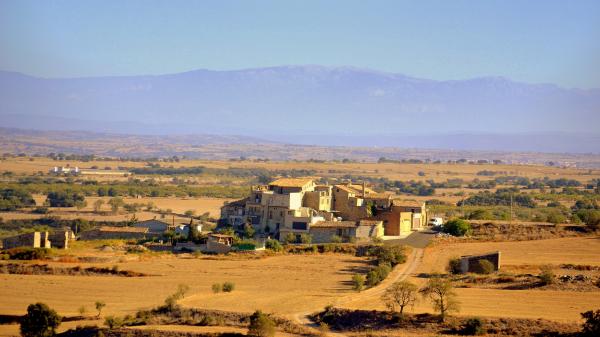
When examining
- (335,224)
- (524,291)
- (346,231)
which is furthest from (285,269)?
(524,291)

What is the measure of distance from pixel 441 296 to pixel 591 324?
5547 millimetres

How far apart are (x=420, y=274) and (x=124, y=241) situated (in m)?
17.7

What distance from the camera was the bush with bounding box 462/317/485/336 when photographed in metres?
32.6

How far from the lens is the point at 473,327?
3288 centimetres

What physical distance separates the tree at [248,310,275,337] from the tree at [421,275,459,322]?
5.46 metres

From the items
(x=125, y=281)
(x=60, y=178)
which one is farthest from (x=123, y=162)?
(x=125, y=281)

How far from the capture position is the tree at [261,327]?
108 ft

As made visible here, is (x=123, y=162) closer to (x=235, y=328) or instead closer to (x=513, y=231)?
(x=513, y=231)

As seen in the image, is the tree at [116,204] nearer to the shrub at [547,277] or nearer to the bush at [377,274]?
the bush at [377,274]

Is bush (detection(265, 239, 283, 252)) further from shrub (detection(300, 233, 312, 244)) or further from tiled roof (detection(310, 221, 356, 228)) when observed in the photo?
tiled roof (detection(310, 221, 356, 228))

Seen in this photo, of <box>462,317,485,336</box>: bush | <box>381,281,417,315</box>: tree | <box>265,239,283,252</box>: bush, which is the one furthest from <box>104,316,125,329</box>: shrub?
<box>265,239,283,252</box>: bush

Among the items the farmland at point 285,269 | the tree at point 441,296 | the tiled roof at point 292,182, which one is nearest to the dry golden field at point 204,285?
the farmland at point 285,269

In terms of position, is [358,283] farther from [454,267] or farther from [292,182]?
[292,182]

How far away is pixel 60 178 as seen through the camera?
4540 inches
